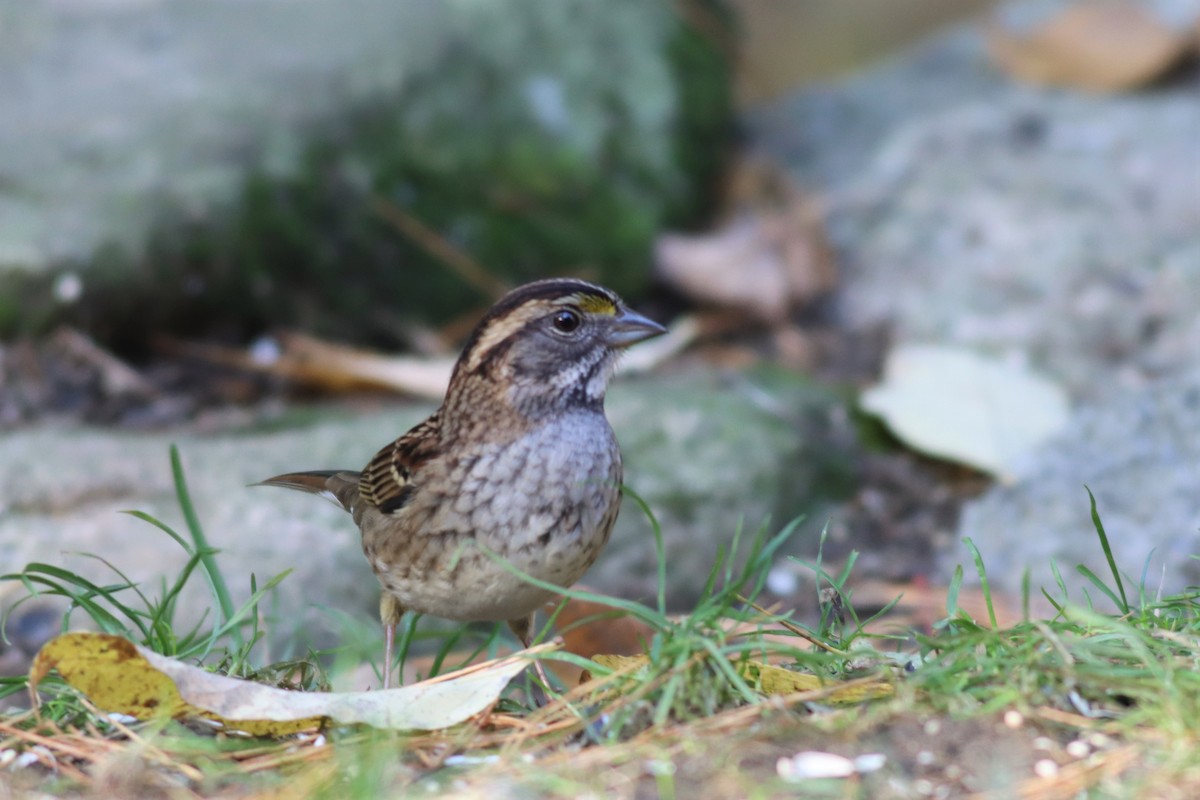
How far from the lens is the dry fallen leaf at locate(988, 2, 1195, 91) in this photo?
7.85 metres

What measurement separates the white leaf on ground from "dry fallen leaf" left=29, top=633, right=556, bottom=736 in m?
3.03

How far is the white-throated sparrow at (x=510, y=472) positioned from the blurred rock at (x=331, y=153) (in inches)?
100

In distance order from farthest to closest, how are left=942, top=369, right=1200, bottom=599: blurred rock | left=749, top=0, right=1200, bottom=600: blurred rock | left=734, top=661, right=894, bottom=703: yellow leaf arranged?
left=749, top=0, right=1200, bottom=600: blurred rock → left=942, top=369, right=1200, bottom=599: blurred rock → left=734, top=661, right=894, bottom=703: yellow leaf

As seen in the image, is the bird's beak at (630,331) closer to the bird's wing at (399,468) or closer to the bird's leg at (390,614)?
the bird's wing at (399,468)

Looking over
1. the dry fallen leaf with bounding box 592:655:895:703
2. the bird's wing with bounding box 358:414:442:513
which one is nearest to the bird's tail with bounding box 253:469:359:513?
the bird's wing with bounding box 358:414:442:513

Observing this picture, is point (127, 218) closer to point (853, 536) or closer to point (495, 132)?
point (495, 132)

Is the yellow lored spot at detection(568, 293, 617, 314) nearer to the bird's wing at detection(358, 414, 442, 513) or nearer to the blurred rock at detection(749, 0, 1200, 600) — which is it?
the bird's wing at detection(358, 414, 442, 513)

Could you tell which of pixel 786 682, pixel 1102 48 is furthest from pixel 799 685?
pixel 1102 48

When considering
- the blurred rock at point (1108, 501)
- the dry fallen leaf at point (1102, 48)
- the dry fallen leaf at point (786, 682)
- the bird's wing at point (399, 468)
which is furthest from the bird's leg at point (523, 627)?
the dry fallen leaf at point (1102, 48)

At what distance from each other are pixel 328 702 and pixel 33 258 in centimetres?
362

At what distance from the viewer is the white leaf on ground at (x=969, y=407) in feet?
18.6

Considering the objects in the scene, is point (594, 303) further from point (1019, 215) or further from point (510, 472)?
point (1019, 215)

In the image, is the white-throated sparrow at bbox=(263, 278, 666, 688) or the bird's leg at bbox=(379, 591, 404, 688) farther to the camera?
the bird's leg at bbox=(379, 591, 404, 688)

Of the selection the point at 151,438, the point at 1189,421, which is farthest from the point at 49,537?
the point at 1189,421
